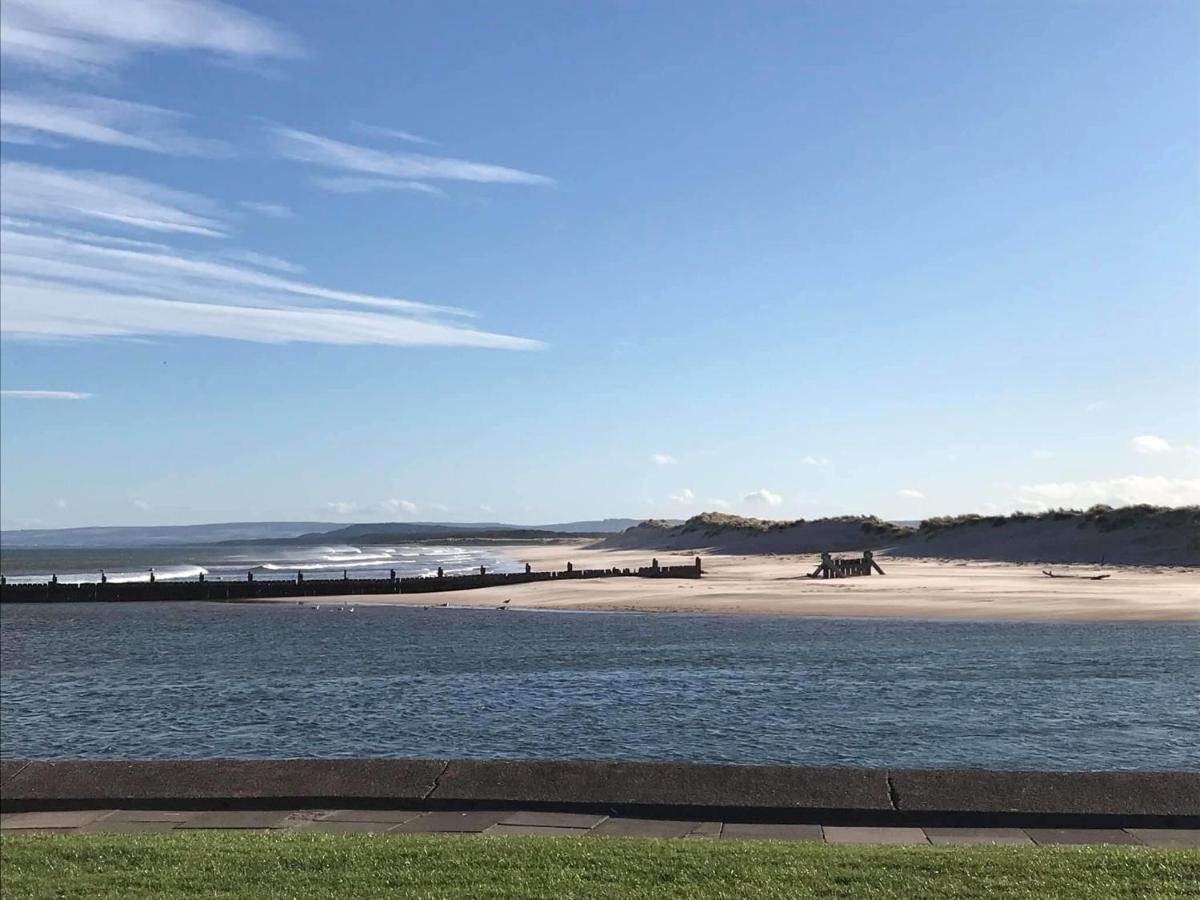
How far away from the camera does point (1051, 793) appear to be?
9805mm

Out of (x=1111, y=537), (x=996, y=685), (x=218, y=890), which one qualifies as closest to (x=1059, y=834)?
(x=218, y=890)

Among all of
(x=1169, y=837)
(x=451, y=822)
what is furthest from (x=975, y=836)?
(x=451, y=822)

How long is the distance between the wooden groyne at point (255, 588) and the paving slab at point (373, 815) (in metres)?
57.2

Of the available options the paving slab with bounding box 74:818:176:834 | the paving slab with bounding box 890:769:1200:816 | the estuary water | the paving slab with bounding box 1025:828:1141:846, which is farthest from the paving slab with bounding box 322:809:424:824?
the estuary water

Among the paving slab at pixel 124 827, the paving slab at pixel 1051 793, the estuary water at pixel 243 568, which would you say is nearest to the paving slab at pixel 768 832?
the paving slab at pixel 1051 793

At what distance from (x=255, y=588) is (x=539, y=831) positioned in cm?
6318

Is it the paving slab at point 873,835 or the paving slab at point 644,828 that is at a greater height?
the paving slab at point 873,835

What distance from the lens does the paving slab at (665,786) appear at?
32.5 feet

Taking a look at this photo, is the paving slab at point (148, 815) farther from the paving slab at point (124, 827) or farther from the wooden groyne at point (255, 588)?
the wooden groyne at point (255, 588)

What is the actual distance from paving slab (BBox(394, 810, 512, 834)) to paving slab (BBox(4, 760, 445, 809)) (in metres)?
0.37

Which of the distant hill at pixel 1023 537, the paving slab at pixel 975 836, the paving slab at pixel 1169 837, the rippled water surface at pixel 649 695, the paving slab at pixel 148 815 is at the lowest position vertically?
the rippled water surface at pixel 649 695

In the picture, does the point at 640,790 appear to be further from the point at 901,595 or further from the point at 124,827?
the point at 901,595

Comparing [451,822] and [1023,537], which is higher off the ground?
[1023,537]

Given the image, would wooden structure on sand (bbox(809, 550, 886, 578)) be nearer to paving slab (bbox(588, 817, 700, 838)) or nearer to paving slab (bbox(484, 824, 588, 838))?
paving slab (bbox(588, 817, 700, 838))
